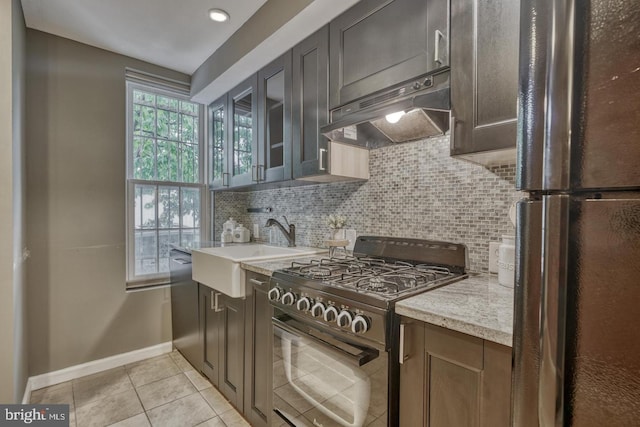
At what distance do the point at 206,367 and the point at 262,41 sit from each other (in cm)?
227

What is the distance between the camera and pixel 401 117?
148cm

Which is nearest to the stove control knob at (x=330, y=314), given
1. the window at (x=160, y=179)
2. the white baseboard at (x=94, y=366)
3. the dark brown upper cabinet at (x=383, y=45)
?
the dark brown upper cabinet at (x=383, y=45)

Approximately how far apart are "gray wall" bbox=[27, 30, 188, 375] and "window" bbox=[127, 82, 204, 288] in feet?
0.35

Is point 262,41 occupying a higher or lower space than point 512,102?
higher

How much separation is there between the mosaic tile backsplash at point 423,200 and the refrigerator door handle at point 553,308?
0.98 meters

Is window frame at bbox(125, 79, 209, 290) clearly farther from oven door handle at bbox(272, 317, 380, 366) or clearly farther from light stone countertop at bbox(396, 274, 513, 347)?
light stone countertop at bbox(396, 274, 513, 347)

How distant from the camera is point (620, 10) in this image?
0.36 m

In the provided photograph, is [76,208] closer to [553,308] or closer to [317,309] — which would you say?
[317,309]

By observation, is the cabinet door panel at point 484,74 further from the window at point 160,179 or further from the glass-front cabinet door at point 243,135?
the window at point 160,179

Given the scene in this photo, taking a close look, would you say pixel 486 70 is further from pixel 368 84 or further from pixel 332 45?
pixel 332 45

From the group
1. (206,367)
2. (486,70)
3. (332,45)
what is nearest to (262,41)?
(332,45)

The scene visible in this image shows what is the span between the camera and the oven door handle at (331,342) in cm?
100

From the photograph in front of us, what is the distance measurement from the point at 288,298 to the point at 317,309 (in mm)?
205

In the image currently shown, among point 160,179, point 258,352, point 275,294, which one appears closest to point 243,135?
point 160,179
